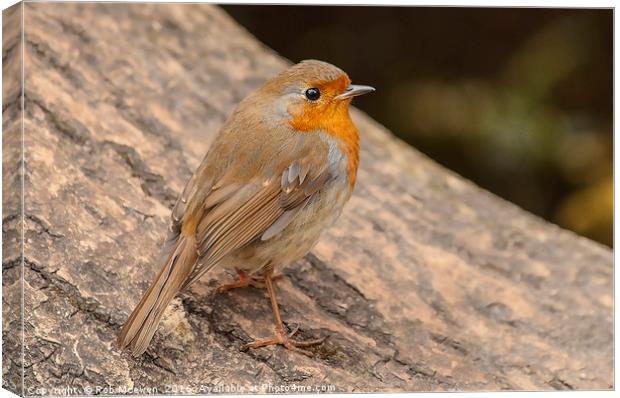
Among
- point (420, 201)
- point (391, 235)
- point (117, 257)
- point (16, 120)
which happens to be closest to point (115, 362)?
point (117, 257)

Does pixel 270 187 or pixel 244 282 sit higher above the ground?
pixel 270 187

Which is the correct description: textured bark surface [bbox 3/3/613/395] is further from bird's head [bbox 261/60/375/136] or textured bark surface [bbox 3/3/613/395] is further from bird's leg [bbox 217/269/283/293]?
bird's head [bbox 261/60/375/136]

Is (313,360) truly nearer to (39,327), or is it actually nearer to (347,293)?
(347,293)

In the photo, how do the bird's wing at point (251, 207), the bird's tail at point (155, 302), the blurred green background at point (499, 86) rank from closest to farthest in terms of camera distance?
the bird's tail at point (155, 302), the bird's wing at point (251, 207), the blurred green background at point (499, 86)

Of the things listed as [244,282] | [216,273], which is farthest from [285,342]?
[216,273]

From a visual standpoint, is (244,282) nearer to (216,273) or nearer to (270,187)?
(216,273)

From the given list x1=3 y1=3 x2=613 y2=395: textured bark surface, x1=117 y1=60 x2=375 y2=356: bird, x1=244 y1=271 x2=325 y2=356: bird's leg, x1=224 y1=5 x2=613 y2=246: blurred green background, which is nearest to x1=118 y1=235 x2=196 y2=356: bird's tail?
x1=117 y1=60 x2=375 y2=356: bird

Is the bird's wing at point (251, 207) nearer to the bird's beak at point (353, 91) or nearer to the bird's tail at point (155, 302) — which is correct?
the bird's tail at point (155, 302)

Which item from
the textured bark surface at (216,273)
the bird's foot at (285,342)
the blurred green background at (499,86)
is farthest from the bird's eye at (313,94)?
the bird's foot at (285,342)
